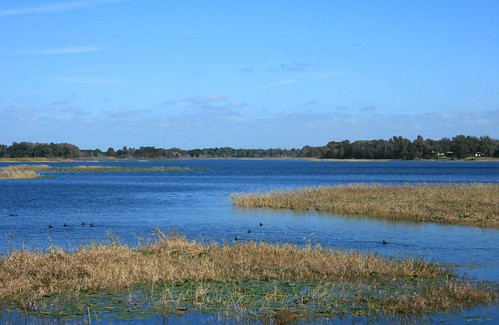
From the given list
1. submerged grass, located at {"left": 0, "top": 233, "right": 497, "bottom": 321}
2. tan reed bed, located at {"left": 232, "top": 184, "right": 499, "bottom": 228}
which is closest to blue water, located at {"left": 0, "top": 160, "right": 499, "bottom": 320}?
tan reed bed, located at {"left": 232, "top": 184, "right": 499, "bottom": 228}

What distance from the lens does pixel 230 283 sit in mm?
16359

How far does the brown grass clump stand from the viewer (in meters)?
14.8

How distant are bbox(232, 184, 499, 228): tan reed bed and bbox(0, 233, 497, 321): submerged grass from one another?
1447 centimetres

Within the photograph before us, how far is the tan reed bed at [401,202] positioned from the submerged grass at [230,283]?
14468mm

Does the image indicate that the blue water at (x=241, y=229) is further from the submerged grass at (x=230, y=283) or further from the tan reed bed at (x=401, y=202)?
the submerged grass at (x=230, y=283)

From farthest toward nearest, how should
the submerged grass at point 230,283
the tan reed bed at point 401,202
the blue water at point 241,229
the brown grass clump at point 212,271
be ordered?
the tan reed bed at point 401,202 → the blue water at point 241,229 → the brown grass clump at point 212,271 → the submerged grass at point 230,283

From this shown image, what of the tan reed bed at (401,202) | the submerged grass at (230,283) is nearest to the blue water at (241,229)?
the tan reed bed at (401,202)

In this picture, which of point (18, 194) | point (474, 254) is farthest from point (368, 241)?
point (18, 194)

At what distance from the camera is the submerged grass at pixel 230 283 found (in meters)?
13.9

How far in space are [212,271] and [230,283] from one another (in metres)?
0.69

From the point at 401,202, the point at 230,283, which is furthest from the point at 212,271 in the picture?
the point at 401,202

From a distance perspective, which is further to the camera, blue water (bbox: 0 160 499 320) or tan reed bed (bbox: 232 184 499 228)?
tan reed bed (bbox: 232 184 499 228)

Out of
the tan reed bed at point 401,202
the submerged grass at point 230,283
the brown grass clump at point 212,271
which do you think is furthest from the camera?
the tan reed bed at point 401,202

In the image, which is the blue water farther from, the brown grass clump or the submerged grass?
the submerged grass
